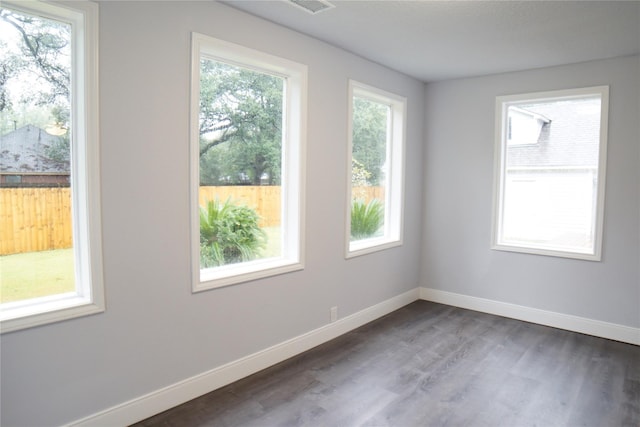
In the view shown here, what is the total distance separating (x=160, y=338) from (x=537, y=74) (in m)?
4.28

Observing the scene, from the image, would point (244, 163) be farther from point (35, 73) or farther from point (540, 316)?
point (540, 316)

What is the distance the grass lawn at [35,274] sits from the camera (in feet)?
6.55

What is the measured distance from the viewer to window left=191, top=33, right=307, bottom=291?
2697 millimetres

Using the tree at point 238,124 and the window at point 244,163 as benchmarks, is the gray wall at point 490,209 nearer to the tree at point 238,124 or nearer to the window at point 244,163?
the window at point 244,163

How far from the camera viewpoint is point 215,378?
2.74m

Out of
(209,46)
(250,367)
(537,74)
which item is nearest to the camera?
(209,46)

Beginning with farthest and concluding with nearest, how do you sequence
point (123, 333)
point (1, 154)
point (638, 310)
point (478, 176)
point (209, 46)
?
point (478, 176) < point (638, 310) < point (209, 46) < point (123, 333) < point (1, 154)

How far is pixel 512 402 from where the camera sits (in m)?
2.68

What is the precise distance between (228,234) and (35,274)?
1.22 meters

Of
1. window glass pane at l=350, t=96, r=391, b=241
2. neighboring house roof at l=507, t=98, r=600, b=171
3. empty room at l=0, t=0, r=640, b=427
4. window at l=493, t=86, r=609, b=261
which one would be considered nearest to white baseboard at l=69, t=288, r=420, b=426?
empty room at l=0, t=0, r=640, b=427

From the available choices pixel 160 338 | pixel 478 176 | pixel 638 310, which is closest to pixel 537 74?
pixel 478 176

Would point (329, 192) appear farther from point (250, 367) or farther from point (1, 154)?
point (1, 154)

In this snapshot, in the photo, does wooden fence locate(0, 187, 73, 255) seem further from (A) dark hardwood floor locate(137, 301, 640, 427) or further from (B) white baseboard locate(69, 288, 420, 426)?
(A) dark hardwood floor locate(137, 301, 640, 427)

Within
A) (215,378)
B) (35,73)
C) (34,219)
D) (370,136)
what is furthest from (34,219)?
(370,136)
